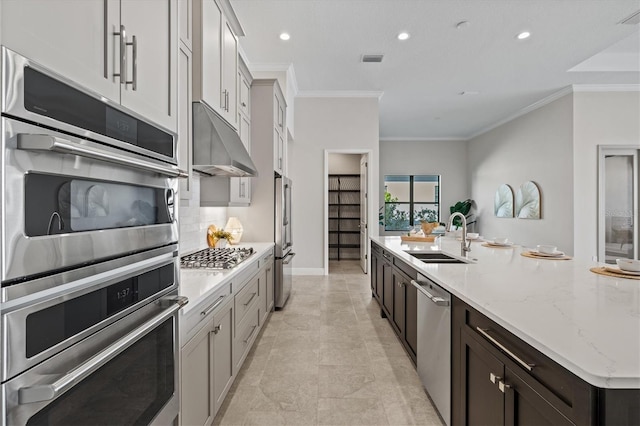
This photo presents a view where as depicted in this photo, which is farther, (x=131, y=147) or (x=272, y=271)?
(x=272, y=271)

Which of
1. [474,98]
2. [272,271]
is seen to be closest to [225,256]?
[272,271]

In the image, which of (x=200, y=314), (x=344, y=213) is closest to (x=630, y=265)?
(x=200, y=314)

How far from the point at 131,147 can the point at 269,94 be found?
3117mm

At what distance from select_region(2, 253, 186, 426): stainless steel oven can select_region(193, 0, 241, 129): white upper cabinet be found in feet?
4.54

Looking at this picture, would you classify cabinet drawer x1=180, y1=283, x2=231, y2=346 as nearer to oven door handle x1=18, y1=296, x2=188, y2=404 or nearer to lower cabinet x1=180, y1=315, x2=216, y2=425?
lower cabinet x1=180, y1=315, x2=216, y2=425

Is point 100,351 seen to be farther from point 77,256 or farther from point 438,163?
point 438,163

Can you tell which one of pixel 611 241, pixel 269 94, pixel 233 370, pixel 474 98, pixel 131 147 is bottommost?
pixel 233 370

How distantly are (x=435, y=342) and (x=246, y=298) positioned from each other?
135 cm

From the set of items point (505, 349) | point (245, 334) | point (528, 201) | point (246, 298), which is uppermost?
point (528, 201)

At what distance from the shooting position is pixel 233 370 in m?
2.10

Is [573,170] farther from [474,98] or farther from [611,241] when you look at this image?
[474,98]

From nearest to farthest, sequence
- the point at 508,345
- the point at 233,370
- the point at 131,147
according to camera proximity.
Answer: the point at 131,147, the point at 508,345, the point at 233,370

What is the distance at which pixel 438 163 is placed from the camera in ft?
31.2

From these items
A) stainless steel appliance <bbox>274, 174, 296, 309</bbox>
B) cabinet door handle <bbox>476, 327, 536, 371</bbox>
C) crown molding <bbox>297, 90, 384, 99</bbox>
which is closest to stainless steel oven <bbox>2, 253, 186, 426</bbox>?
cabinet door handle <bbox>476, 327, 536, 371</bbox>
